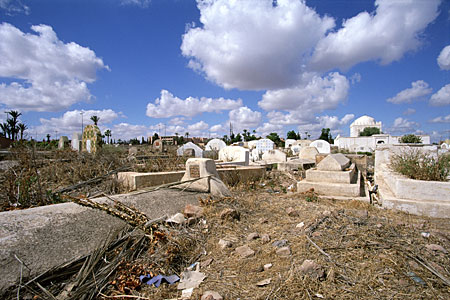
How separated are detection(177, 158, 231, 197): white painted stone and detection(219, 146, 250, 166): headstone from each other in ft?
17.3

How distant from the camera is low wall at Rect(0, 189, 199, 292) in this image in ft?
6.54

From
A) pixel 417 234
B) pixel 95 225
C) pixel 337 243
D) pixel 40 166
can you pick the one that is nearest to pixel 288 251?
pixel 337 243

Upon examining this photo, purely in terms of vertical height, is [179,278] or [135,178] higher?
[135,178]

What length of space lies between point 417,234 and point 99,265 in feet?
11.3

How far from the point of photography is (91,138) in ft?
36.1

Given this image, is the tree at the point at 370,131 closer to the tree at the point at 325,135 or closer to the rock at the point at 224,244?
the tree at the point at 325,135

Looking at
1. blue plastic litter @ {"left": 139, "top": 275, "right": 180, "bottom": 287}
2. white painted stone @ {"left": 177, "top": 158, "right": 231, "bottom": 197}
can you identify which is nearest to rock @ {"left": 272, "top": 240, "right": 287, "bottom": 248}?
blue plastic litter @ {"left": 139, "top": 275, "right": 180, "bottom": 287}

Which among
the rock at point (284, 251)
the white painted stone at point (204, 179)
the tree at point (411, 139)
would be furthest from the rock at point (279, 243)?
the tree at point (411, 139)

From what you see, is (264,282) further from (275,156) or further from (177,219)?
(275,156)

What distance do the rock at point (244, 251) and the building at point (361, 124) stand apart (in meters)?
63.1

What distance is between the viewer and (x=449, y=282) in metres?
1.86

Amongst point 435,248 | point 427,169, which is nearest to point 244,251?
point 435,248

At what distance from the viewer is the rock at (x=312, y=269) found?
2006 millimetres

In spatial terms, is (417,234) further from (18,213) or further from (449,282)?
(18,213)
